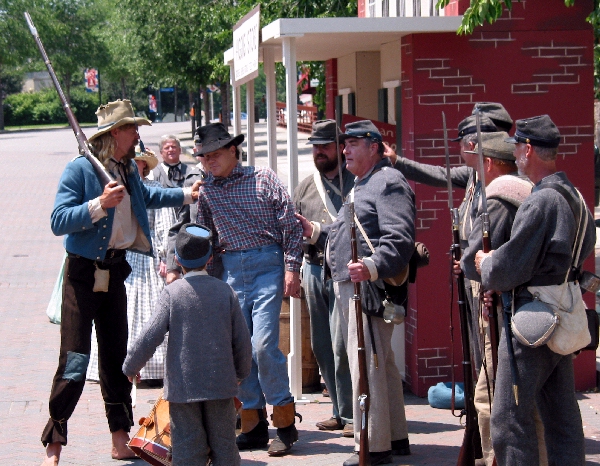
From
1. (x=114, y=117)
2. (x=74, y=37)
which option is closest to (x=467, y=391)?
(x=114, y=117)

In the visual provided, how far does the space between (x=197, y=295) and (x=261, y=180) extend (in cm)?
135

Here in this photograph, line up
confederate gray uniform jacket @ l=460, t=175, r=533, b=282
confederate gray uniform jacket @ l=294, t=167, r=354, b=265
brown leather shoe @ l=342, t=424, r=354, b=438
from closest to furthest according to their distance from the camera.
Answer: confederate gray uniform jacket @ l=460, t=175, r=533, b=282, brown leather shoe @ l=342, t=424, r=354, b=438, confederate gray uniform jacket @ l=294, t=167, r=354, b=265

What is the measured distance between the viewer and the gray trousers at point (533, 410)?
164 inches

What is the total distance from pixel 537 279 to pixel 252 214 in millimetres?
2040

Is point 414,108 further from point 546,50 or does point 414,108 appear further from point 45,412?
point 45,412

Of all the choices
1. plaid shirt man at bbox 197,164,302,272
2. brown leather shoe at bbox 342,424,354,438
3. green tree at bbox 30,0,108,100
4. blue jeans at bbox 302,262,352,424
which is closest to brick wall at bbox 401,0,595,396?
blue jeans at bbox 302,262,352,424

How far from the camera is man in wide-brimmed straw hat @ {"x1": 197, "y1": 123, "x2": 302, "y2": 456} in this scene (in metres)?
5.59

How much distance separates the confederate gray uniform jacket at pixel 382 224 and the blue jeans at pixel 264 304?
42cm

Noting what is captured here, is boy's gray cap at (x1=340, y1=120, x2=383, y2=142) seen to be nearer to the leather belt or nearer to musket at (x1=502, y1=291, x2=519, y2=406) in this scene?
musket at (x1=502, y1=291, x2=519, y2=406)

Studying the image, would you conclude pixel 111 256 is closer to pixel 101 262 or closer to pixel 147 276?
pixel 101 262

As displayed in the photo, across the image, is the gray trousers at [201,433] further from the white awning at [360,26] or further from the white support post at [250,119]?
the white support post at [250,119]

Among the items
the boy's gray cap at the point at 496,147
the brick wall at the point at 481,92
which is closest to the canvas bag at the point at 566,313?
the boy's gray cap at the point at 496,147

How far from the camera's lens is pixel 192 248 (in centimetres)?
459

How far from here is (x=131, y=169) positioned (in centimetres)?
562
